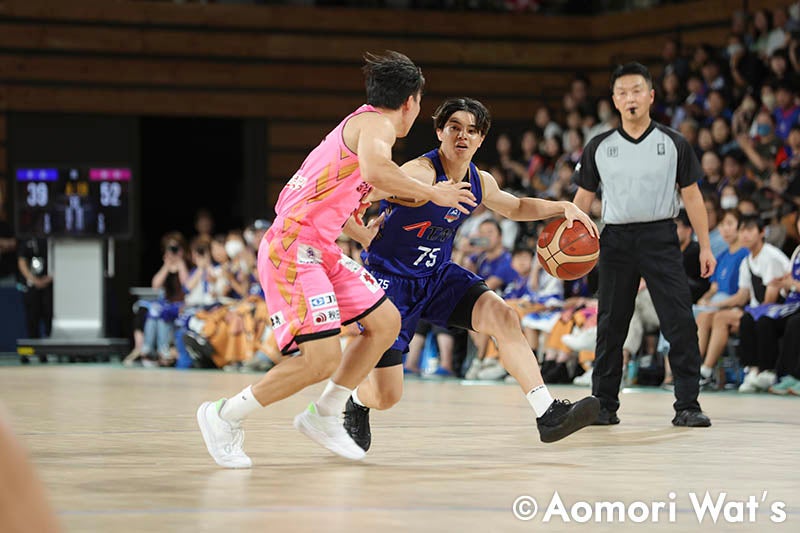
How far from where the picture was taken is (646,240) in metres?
5.64

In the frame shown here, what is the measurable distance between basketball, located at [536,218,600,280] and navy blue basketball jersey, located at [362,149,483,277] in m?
0.46

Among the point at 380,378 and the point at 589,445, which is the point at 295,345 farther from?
the point at 589,445

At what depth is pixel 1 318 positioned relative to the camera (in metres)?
13.8

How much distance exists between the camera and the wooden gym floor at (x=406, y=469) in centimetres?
290

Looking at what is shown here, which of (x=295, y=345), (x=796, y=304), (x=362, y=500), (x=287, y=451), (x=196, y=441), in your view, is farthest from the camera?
(x=796, y=304)

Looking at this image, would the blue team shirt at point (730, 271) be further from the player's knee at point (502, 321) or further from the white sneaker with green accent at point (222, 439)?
the white sneaker with green accent at point (222, 439)

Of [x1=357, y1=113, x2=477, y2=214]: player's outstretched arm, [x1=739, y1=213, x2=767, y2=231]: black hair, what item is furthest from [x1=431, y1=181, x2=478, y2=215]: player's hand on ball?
[x1=739, y1=213, x2=767, y2=231]: black hair

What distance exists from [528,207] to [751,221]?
433 centimetres

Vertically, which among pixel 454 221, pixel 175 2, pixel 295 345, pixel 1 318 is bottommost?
pixel 1 318

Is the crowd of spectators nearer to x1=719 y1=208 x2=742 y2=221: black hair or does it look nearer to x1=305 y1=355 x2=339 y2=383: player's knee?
x1=719 y1=208 x2=742 y2=221: black hair

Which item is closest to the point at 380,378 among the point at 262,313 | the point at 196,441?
the point at 196,441

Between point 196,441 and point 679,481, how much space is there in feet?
6.88

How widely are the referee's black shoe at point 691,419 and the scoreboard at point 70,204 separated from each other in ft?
30.6

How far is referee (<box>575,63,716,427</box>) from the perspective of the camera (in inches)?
222
